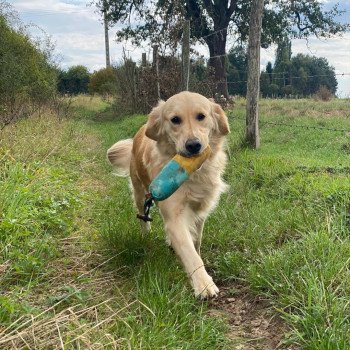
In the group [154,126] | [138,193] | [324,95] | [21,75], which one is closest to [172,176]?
[154,126]

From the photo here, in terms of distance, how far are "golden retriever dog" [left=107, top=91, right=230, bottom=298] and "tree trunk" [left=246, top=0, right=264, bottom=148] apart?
355cm

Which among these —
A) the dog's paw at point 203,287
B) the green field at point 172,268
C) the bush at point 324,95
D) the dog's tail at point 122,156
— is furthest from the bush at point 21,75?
the bush at point 324,95

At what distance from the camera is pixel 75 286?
111 inches

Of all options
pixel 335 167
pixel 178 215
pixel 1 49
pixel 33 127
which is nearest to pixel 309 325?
pixel 178 215

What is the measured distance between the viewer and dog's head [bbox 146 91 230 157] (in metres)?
3.26

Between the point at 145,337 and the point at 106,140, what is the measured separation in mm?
9485

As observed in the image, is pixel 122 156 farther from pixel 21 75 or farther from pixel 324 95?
pixel 324 95

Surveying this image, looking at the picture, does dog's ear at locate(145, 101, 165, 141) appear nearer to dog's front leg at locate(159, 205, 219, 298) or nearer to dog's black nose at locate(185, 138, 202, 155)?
dog's black nose at locate(185, 138, 202, 155)

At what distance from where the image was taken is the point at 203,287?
2764mm

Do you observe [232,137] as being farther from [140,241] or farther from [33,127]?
[140,241]

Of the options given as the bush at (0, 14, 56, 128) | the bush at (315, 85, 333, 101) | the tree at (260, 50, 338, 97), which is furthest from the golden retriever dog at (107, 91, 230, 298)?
the tree at (260, 50, 338, 97)

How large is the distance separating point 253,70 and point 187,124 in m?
4.10

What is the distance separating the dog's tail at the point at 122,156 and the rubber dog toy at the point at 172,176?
1.74 metres

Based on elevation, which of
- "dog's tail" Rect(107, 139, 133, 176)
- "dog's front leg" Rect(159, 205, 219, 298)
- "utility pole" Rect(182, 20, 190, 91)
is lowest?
"dog's front leg" Rect(159, 205, 219, 298)
